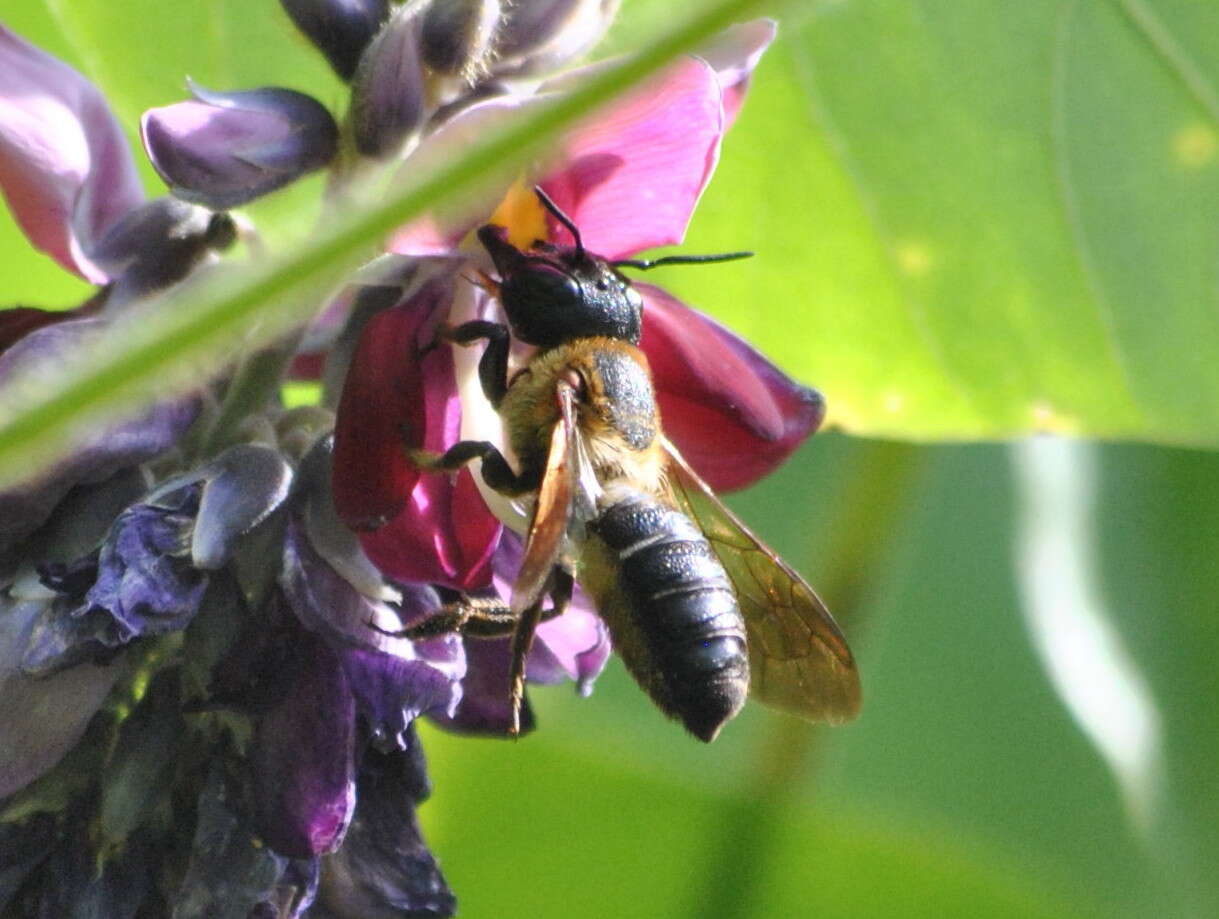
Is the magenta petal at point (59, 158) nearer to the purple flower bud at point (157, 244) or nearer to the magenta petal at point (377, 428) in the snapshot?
the purple flower bud at point (157, 244)

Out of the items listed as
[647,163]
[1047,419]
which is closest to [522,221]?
[647,163]

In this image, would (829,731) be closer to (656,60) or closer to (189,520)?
(189,520)

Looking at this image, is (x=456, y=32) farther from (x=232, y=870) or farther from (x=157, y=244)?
(x=232, y=870)

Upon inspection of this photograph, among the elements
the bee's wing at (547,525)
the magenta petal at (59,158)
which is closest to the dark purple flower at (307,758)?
the bee's wing at (547,525)

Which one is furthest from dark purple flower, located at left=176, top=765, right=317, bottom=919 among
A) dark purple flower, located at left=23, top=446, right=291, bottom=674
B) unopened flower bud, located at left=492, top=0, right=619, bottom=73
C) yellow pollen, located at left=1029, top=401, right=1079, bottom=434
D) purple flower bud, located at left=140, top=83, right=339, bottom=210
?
yellow pollen, located at left=1029, top=401, right=1079, bottom=434

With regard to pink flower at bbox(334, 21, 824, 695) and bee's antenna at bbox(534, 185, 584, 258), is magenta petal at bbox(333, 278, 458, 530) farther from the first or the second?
bee's antenna at bbox(534, 185, 584, 258)

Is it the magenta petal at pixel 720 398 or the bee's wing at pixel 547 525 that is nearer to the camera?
the bee's wing at pixel 547 525

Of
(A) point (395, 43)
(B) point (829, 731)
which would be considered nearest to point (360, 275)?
(A) point (395, 43)
